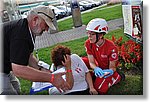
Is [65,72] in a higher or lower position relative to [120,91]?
higher

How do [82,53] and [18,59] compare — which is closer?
[18,59]

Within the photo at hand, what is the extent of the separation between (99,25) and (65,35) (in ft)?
0.98

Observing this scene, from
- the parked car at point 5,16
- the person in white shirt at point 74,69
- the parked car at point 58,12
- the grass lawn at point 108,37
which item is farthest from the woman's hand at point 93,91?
the parked car at point 5,16

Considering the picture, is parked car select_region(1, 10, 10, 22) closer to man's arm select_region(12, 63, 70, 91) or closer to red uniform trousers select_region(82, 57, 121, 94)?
man's arm select_region(12, 63, 70, 91)

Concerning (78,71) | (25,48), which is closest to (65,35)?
(78,71)

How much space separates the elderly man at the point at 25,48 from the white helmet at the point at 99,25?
1.07 feet

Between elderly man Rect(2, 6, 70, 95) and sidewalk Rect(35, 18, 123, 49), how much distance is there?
0.34 ft

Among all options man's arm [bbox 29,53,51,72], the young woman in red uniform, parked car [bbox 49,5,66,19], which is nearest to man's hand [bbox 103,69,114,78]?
the young woman in red uniform

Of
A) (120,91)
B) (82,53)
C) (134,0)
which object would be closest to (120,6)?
(134,0)

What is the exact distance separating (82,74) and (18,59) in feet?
1.91

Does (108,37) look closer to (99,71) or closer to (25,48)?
(99,71)

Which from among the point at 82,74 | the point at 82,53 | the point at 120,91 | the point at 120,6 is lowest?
the point at 120,91

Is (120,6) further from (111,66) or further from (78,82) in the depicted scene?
(78,82)

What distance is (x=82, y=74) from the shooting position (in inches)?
108
